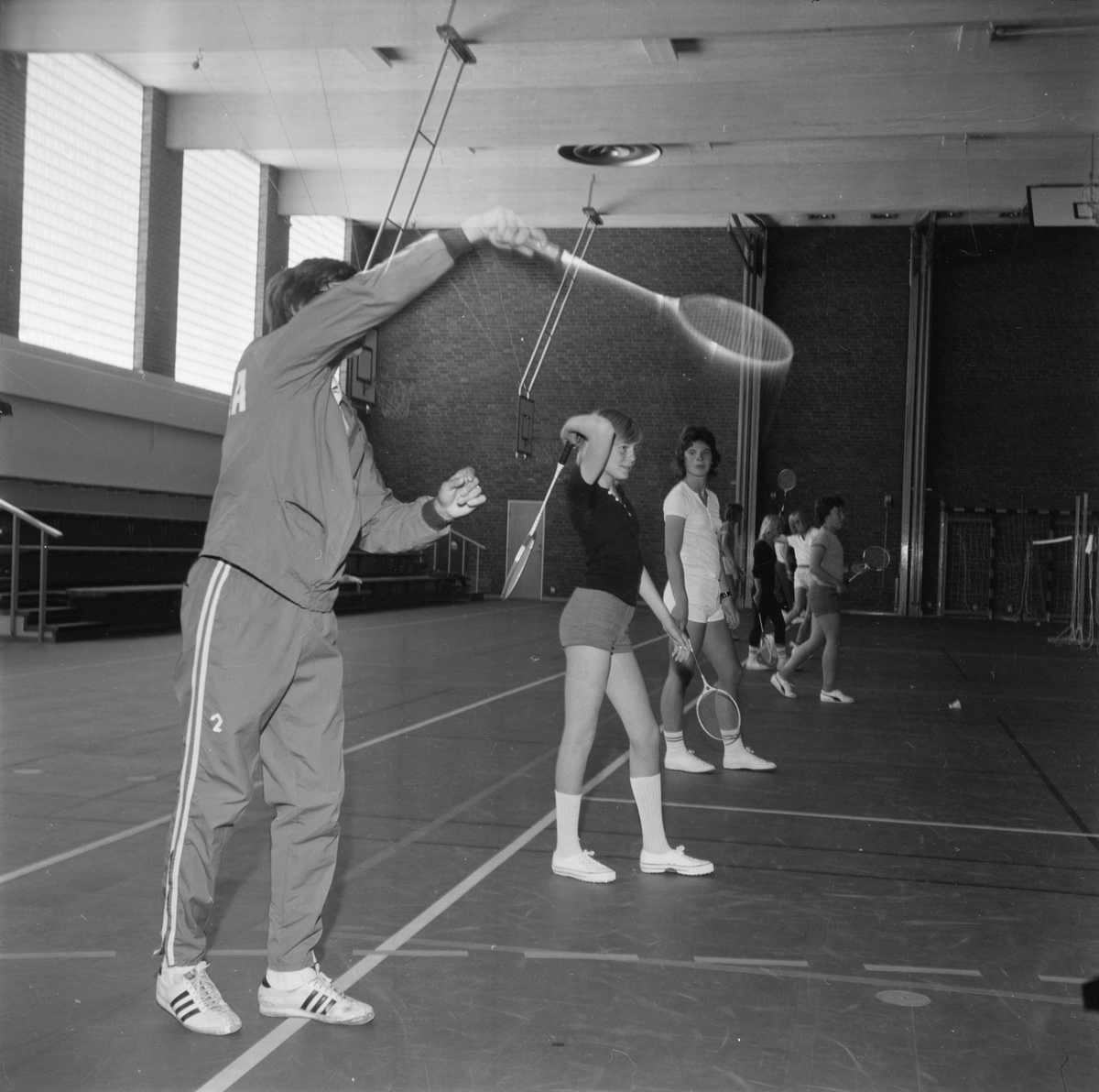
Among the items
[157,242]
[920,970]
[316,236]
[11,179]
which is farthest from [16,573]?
[316,236]

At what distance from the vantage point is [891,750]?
7875 mm

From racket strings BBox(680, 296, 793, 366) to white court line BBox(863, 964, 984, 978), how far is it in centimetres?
2294

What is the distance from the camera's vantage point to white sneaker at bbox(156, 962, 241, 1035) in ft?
9.70

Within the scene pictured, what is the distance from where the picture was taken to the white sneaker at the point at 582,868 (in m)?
4.53

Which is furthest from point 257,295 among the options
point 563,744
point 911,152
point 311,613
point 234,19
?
point 311,613

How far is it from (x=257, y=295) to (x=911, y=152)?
11373mm

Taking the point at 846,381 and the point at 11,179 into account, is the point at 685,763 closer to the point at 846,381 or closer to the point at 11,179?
the point at 11,179

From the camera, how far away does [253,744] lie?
2912 mm

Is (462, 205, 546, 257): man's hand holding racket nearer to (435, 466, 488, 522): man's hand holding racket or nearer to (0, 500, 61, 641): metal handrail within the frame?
(435, 466, 488, 522): man's hand holding racket

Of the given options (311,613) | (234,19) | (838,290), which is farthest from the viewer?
(838,290)

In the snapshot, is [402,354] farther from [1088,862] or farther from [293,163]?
[1088,862]

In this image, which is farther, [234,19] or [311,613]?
[234,19]

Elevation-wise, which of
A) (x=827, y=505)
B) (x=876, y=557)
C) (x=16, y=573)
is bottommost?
(x=16, y=573)

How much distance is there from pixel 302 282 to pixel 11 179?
49.0 feet
